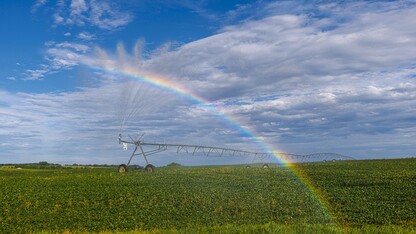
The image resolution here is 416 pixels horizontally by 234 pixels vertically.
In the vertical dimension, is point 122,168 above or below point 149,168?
above

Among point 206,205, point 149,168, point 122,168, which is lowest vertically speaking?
point 206,205

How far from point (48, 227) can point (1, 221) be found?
4.90 m

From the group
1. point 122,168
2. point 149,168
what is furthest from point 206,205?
point 122,168

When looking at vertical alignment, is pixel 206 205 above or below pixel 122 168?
below

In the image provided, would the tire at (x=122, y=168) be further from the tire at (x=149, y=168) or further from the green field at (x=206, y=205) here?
the green field at (x=206, y=205)

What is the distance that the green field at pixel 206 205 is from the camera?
2619cm

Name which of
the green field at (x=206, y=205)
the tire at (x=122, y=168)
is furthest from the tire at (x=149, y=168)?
the green field at (x=206, y=205)

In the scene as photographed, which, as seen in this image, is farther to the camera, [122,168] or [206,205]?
[122,168]

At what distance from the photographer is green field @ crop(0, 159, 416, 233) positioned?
26188mm

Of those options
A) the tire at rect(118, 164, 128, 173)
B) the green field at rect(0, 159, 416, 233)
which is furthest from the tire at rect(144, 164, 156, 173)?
the green field at rect(0, 159, 416, 233)

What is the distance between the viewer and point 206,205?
3275 cm

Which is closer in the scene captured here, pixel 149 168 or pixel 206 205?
pixel 206 205

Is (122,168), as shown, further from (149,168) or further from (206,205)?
(206,205)

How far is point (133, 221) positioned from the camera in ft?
91.3
